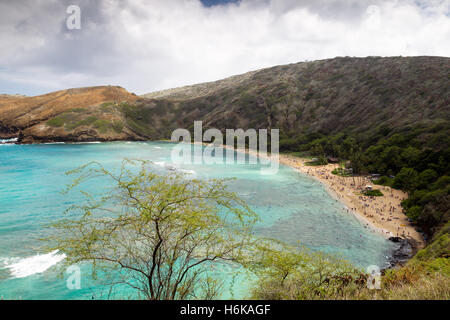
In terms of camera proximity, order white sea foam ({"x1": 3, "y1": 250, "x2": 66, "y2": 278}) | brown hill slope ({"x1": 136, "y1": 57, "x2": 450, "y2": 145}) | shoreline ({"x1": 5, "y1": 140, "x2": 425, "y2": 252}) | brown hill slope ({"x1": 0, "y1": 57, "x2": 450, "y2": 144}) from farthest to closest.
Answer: brown hill slope ({"x1": 0, "y1": 57, "x2": 450, "y2": 144}), brown hill slope ({"x1": 136, "y1": 57, "x2": 450, "y2": 145}), shoreline ({"x1": 5, "y1": 140, "x2": 425, "y2": 252}), white sea foam ({"x1": 3, "y1": 250, "x2": 66, "y2": 278})

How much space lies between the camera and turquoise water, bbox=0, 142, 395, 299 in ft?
75.6

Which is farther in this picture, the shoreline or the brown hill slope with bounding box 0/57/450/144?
the brown hill slope with bounding box 0/57/450/144

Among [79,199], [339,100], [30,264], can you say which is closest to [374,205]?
[30,264]

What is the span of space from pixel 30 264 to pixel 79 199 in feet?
74.4

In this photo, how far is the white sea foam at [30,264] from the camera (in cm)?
2414

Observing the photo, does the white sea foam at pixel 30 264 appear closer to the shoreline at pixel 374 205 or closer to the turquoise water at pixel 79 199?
the turquoise water at pixel 79 199

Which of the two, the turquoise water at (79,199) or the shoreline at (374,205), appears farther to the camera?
the shoreline at (374,205)

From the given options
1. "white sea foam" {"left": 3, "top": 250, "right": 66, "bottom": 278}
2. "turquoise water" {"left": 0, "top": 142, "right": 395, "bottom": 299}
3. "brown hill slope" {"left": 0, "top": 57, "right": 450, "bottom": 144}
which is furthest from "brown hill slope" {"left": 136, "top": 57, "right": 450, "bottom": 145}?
"white sea foam" {"left": 3, "top": 250, "right": 66, "bottom": 278}

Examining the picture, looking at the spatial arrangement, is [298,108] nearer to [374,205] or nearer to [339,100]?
[339,100]

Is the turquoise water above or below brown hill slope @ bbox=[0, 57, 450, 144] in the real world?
below

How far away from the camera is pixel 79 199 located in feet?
154

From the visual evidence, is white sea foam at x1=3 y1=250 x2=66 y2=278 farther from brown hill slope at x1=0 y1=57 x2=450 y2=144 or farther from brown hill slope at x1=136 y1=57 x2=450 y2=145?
brown hill slope at x1=136 y1=57 x2=450 y2=145

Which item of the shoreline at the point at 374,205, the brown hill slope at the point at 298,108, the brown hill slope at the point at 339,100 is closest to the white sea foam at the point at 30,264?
the shoreline at the point at 374,205
